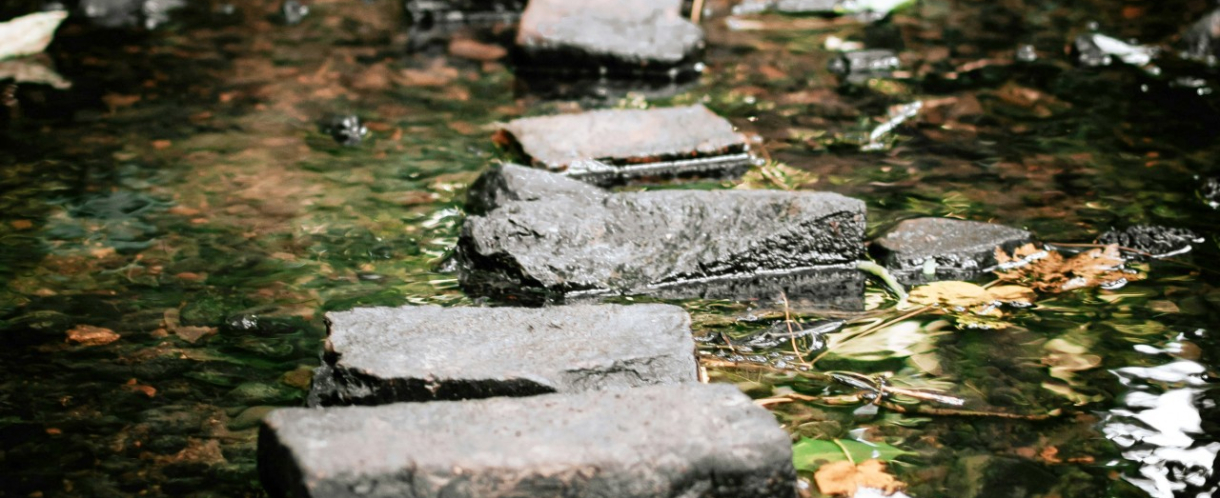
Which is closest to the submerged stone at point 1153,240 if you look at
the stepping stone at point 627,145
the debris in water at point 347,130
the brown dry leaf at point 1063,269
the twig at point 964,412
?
the brown dry leaf at point 1063,269

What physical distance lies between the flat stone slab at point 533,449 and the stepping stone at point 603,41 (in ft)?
8.53

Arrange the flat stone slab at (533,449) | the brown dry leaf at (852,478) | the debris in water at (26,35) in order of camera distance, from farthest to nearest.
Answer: the debris in water at (26,35), the brown dry leaf at (852,478), the flat stone slab at (533,449)

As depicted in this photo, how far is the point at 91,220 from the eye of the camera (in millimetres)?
3039

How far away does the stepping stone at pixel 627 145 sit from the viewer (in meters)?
3.41

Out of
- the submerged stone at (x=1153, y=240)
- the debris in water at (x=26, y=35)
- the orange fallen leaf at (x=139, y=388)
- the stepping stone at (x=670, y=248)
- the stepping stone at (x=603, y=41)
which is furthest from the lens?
the stepping stone at (x=603, y=41)

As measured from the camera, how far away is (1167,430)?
217cm

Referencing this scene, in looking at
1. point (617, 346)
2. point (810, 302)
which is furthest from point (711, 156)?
point (617, 346)

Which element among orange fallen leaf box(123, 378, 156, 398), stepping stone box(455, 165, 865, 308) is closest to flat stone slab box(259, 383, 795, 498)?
orange fallen leaf box(123, 378, 156, 398)

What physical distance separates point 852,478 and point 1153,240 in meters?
1.38

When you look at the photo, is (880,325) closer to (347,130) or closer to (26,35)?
(347,130)

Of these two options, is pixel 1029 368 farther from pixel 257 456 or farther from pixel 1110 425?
pixel 257 456

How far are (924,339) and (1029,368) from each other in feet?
0.76

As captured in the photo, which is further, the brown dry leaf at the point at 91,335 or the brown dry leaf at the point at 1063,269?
the brown dry leaf at the point at 1063,269

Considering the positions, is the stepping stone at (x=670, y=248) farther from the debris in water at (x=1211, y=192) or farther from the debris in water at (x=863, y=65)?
the debris in water at (x=863, y=65)
